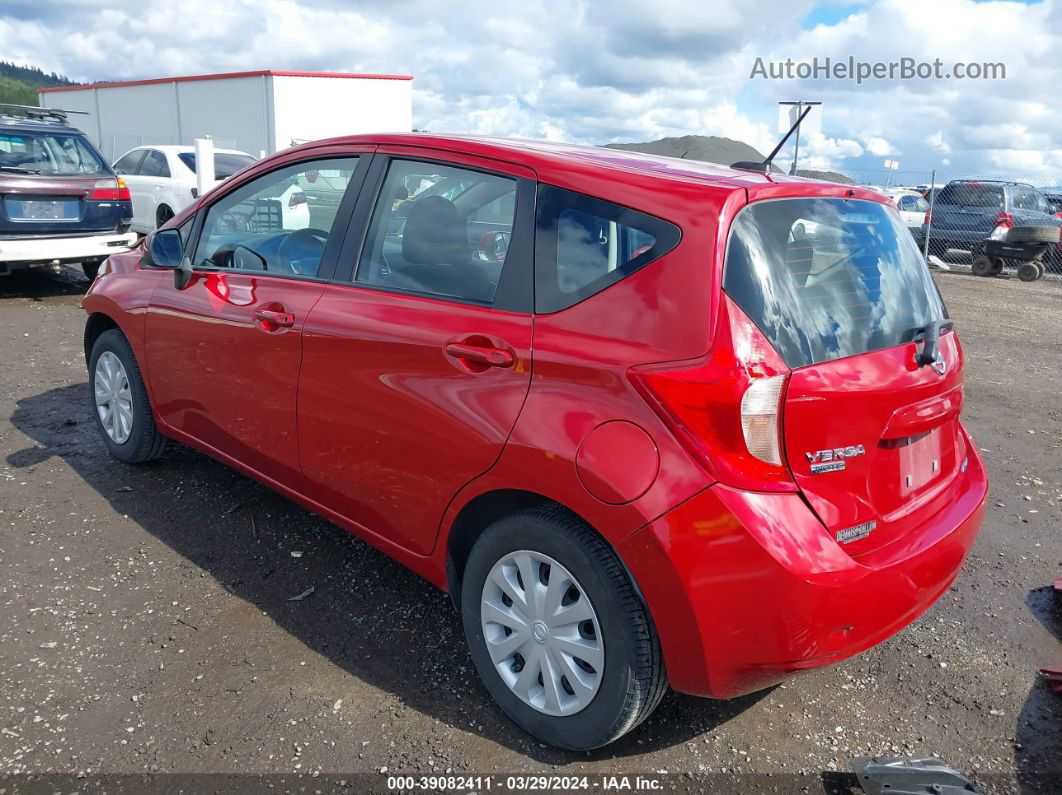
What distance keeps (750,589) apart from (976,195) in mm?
17637

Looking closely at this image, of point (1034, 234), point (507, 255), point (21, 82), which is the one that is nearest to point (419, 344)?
point (507, 255)

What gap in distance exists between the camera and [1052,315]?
1191 centimetres

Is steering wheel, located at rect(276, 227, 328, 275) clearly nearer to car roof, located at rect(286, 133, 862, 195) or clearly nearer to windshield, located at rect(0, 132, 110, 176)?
car roof, located at rect(286, 133, 862, 195)

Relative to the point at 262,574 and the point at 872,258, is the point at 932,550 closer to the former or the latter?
the point at 872,258

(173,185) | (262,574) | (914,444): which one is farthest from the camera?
(173,185)

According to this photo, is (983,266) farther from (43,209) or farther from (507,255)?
(507,255)

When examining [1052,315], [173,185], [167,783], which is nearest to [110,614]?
[167,783]

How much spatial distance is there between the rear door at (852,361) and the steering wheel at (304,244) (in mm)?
1711

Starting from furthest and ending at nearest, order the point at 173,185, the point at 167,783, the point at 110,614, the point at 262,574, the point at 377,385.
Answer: the point at 173,185 < the point at 262,574 < the point at 110,614 < the point at 377,385 < the point at 167,783

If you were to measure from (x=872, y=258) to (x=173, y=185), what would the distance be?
12355 mm

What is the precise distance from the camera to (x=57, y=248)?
9250 mm

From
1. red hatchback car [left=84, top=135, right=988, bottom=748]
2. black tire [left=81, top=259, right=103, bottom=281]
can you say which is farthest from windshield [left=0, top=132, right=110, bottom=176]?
red hatchback car [left=84, top=135, right=988, bottom=748]

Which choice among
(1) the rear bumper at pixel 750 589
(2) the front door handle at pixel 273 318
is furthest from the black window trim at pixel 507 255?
(1) the rear bumper at pixel 750 589

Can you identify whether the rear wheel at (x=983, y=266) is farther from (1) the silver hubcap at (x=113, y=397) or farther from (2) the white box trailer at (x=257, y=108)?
(2) the white box trailer at (x=257, y=108)
